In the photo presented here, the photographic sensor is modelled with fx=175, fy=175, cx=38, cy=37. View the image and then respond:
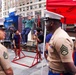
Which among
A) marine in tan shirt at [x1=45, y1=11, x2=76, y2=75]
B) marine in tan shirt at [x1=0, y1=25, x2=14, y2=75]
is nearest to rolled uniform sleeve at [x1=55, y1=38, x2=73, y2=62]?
marine in tan shirt at [x1=45, y1=11, x2=76, y2=75]

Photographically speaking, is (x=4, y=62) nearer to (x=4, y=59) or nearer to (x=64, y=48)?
(x=4, y=59)

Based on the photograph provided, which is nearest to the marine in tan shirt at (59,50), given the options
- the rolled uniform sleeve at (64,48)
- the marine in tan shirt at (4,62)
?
the rolled uniform sleeve at (64,48)

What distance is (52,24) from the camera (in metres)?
2.07

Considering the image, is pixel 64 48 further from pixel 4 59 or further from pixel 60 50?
pixel 4 59

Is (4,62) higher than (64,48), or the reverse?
(64,48)

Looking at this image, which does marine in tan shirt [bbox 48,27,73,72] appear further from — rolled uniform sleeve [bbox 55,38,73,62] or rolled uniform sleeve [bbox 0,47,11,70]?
rolled uniform sleeve [bbox 0,47,11,70]

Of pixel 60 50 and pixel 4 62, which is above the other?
pixel 60 50

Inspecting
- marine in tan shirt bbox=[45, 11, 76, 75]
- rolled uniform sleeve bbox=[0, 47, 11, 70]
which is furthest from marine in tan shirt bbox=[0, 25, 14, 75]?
marine in tan shirt bbox=[45, 11, 76, 75]

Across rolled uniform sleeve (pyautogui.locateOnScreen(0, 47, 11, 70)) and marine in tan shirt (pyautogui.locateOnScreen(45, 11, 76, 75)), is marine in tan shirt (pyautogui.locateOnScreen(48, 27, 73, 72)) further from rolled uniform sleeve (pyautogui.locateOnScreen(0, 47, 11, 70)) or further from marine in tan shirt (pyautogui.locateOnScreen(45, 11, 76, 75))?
rolled uniform sleeve (pyautogui.locateOnScreen(0, 47, 11, 70))

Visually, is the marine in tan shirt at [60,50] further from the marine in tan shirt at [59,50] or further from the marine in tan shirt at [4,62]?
the marine in tan shirt at [4,62]

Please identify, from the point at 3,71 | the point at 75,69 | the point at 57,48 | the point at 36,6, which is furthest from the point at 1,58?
the point at 36,6

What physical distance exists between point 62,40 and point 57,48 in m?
0.10

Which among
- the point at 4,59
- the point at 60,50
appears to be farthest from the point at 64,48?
the point at 4,59

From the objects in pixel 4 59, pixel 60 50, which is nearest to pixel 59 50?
pixel 60 50
